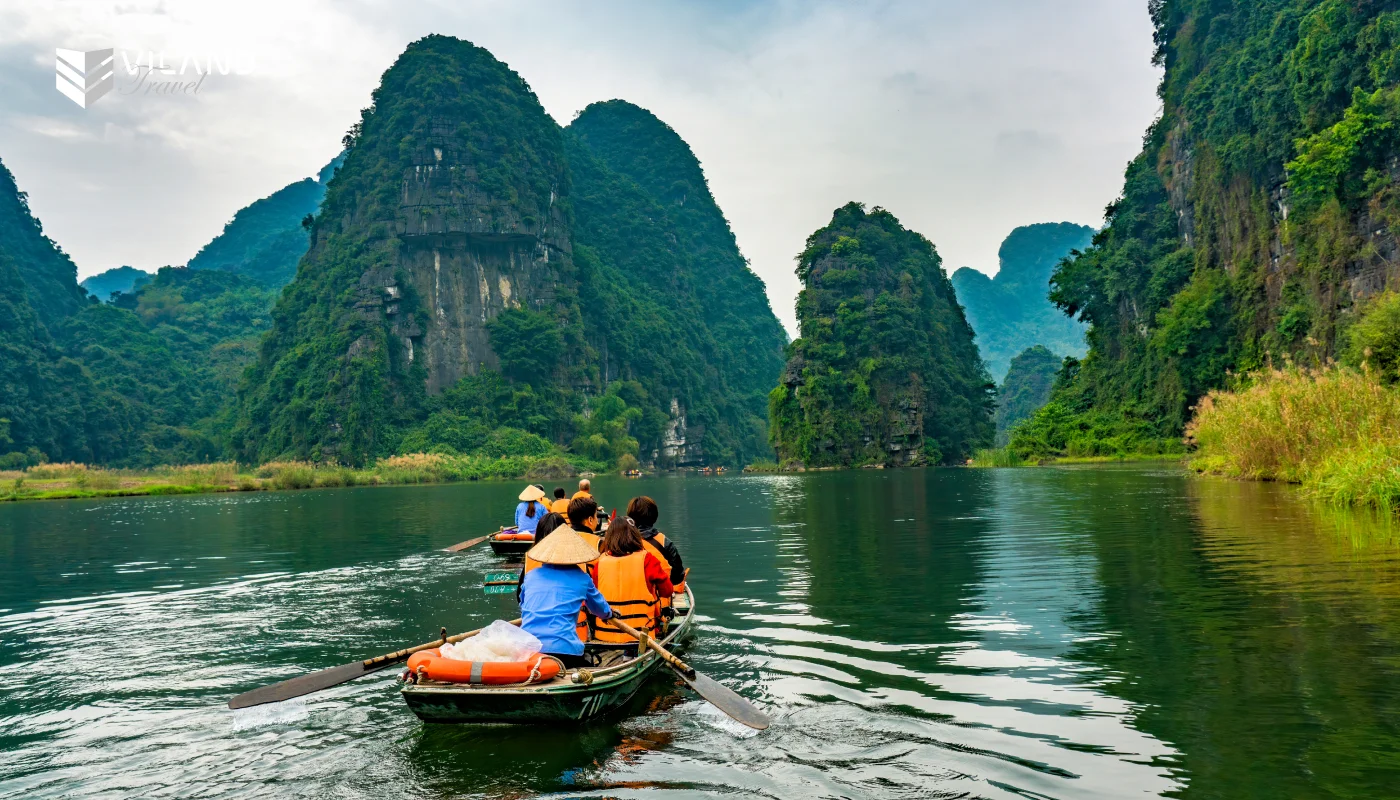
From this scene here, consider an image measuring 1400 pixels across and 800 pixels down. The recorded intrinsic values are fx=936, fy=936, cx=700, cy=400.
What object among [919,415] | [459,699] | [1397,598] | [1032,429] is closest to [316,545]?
[459,699]

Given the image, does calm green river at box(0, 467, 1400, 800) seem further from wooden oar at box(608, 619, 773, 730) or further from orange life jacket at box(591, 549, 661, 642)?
orange life jacket at box(591, 549, 661, 642)

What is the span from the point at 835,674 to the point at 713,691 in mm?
1533

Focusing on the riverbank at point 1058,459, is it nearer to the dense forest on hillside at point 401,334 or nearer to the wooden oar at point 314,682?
the dense forest on hillside at point 401,334

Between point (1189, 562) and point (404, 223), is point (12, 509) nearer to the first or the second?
point (1189, 562)

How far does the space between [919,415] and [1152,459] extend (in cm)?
2814

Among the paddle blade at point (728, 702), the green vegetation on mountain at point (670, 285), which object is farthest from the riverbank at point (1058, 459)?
the paddle blade at point (728, 702)

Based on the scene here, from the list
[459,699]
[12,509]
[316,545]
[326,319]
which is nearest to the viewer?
[459,699]

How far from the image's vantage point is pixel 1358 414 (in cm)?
1988

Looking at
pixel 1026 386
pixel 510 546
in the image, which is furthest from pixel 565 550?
pixel 1026 386

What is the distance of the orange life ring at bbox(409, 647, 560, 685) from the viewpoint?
22.7 ft

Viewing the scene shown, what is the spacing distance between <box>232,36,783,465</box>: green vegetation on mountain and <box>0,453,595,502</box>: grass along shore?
9568 millimetres

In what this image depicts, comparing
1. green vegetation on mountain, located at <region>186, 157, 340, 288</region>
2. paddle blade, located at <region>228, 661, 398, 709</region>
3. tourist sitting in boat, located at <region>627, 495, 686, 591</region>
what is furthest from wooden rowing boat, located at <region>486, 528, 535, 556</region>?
green vegetation on mountain, located at <region>186, 157, 340, 288</region>

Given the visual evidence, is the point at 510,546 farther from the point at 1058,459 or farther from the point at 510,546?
the point at 1058,459

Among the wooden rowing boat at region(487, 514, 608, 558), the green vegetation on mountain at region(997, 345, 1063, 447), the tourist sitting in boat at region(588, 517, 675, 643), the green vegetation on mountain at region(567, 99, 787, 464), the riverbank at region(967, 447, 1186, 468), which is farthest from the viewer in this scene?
the green vegetation on mountain at region(997, 345, 1063, 447)
